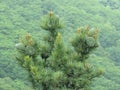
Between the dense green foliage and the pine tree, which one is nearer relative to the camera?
the pine tree

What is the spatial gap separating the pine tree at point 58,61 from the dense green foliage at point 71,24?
114ft

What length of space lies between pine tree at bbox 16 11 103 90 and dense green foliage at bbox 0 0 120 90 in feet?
114

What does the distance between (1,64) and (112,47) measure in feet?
56.8

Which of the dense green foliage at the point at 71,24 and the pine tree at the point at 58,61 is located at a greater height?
the pine tree at the point at 58,61

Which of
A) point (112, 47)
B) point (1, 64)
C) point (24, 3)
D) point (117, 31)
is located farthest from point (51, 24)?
point (24, 3)

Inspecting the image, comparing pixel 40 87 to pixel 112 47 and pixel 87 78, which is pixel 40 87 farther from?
pixel 112 47

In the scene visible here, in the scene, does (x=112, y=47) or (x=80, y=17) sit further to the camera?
(x=80, y=17)

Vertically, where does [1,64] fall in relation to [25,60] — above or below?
below

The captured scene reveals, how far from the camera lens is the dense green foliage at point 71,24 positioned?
147ft

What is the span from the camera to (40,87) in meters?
5.14

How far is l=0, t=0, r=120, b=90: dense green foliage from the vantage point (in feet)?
147

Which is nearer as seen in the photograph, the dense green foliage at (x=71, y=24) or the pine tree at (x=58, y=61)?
the pine tree at (x=58, y=61)

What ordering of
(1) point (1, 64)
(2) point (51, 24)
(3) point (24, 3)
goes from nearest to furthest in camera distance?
(2) point (51, 24) < (1) point (1, 64) < (3) point (24, 3)

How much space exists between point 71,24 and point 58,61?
54.8 meters
